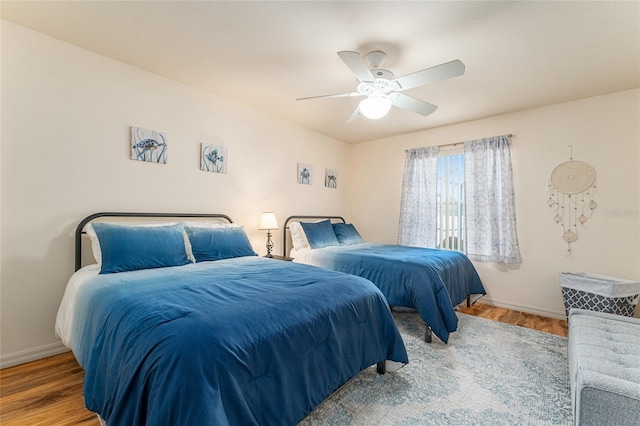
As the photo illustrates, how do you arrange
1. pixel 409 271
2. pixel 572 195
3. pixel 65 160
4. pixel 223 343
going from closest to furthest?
pixel 223 343
pixel 65 160
pixel 409 271
pixel 572 195

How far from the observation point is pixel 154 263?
7.52 feet

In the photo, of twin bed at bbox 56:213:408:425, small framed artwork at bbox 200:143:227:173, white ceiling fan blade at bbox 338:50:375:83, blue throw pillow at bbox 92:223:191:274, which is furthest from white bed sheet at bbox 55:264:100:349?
white ceiling fan blade at bbox 338:50:375:83

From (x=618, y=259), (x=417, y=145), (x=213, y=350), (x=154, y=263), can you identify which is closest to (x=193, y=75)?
(x=154, y=263)

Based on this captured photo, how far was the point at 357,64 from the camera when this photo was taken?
198 centimetres

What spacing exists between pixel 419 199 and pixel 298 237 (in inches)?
80.4

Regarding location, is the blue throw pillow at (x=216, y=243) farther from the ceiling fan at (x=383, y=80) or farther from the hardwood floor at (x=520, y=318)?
the hardwood floor at (x=520, y=318)

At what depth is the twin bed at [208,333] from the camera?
1.07 m

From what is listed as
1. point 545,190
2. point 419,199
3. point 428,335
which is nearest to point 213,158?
point 428,335

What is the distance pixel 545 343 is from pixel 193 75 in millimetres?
4305

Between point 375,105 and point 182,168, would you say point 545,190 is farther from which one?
point 182,168

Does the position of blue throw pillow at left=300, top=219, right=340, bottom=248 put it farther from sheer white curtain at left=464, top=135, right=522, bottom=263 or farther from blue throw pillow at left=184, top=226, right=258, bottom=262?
sheer white curtain at left=464, top=135, right=522, bottom=263

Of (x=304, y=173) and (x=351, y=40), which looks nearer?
(x=351, y=40)

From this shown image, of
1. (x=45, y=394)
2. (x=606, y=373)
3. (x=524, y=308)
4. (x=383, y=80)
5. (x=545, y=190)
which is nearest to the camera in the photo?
(x=606, y=373)

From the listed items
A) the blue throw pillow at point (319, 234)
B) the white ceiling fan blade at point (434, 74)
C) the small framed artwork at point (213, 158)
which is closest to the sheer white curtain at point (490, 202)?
the blue throw pillow at point (319, 234)
